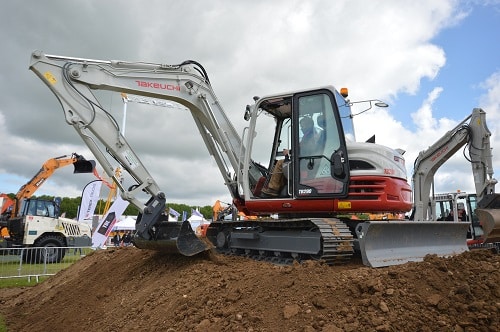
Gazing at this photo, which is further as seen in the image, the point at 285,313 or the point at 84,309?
the point at 84,309

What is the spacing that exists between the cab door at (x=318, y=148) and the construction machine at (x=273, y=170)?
0.02 m

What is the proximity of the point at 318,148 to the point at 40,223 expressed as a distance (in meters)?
16.7

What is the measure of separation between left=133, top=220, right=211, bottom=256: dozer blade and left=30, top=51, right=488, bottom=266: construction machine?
2 centimetres

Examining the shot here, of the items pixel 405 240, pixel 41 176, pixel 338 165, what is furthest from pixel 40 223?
pixel 405 240

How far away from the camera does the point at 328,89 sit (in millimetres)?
6770

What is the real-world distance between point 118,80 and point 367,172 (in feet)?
15.4

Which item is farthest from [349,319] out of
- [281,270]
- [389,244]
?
[389,244]

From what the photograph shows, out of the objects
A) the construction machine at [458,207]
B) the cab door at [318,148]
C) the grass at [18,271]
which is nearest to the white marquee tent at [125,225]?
the grass at [18,271]

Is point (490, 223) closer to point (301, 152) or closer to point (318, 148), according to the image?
point (318, 148)

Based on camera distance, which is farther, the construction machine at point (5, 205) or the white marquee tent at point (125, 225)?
the white marquee tent at point (125, 225)

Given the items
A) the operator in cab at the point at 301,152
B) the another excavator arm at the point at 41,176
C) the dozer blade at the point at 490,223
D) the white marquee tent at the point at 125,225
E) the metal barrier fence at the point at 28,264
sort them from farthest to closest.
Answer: the white marquee tent at the point at 125,225 → the another excavator arm at the point at 41,176 → the metal barrier fence at the point at 28,264 → the dozer blade at the point at 490,223 → the operator in cab at the point at 301,152

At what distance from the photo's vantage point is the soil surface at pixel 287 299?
407 centimetres

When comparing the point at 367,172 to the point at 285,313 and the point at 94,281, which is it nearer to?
the point at 285,313

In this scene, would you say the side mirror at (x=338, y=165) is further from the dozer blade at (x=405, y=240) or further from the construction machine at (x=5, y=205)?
the construction machine at (x=5, y=205)
